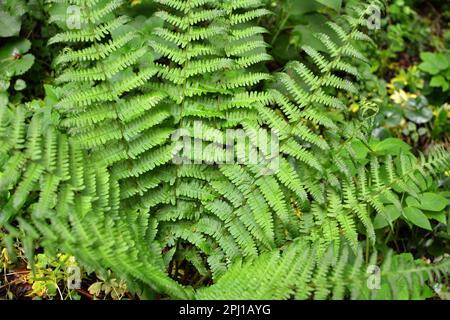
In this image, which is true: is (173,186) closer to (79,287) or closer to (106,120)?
(106,120)

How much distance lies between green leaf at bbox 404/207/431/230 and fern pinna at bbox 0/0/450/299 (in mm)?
125

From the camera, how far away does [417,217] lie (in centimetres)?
255

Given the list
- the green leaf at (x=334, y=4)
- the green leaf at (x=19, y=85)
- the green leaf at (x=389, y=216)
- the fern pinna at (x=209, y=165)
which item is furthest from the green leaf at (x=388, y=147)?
the green leaf at (x=19, y=85)

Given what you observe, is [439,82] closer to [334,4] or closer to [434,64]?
[434,64]

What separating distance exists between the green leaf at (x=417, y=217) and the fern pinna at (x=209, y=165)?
0.13 metres

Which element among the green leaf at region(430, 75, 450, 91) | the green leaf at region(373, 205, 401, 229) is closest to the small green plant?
the green leaf at region(430, 75, 450, 91)

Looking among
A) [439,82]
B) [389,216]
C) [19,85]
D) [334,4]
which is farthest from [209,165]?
[439,82]

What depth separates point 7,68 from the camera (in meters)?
2.95

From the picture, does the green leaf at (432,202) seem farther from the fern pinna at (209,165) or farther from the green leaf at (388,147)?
the green leaf at (388,147)

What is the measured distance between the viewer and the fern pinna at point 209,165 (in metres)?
2.21

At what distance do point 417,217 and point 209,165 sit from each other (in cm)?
115

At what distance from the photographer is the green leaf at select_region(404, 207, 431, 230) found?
8.29 feet
